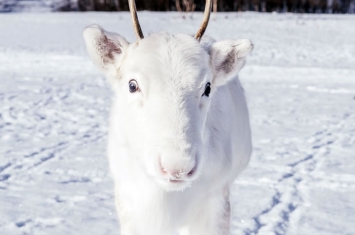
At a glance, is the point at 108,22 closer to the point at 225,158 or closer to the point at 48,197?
the point at 48,197

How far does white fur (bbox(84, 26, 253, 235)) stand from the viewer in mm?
2303

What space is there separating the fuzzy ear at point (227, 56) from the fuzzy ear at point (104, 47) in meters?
0.45

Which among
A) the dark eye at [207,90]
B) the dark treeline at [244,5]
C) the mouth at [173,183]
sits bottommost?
the dark treeline at [244,5]

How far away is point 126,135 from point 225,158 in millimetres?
601

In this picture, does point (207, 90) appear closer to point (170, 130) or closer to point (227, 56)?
point (227, 56)

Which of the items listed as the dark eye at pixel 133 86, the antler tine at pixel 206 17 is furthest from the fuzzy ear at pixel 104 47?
the antler tine at pixel 206 17

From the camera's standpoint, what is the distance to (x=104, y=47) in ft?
9.05

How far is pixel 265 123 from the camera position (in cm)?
837

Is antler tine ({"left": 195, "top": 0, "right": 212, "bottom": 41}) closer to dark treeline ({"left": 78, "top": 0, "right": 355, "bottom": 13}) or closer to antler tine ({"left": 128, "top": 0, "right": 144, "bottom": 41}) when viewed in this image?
antler tine ({"left": 128, "top": 0, "right": 144, "bottom": 41})

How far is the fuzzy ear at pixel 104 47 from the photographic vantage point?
8.75ft

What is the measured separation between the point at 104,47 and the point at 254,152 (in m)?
4.16

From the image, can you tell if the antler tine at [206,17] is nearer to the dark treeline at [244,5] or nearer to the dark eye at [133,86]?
the dark eye at [133,86]

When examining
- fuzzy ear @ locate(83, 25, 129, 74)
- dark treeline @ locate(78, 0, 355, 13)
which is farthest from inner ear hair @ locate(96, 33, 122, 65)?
dark treeline @ locate(78, 0, 355, 13)

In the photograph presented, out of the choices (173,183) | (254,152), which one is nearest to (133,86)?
(173,183)
